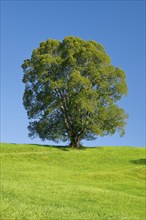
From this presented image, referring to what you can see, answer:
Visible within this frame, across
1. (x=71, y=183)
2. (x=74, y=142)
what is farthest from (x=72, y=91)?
(x=71, y=183)

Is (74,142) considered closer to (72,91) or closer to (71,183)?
(72,91)

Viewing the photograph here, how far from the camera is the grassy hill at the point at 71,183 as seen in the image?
60.2 ft

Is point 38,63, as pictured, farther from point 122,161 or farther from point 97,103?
point 122,161

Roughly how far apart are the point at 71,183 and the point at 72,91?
25208mm

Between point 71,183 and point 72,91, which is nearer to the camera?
point 71,183

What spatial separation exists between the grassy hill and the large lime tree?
12.7ft

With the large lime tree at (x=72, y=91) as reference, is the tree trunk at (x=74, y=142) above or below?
below

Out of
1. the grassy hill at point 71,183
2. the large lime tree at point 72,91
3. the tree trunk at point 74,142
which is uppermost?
the large lime tree at point 72,91

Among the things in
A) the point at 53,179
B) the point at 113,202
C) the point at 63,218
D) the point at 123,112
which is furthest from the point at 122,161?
the point at 63,218

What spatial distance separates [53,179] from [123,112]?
26.3 metres

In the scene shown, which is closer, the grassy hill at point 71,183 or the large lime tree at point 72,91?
the grassy hill at point 71,183

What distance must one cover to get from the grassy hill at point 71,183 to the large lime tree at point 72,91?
387 centimetres

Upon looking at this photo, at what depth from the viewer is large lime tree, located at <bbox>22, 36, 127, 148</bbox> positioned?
191ft

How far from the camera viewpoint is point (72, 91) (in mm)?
57781
